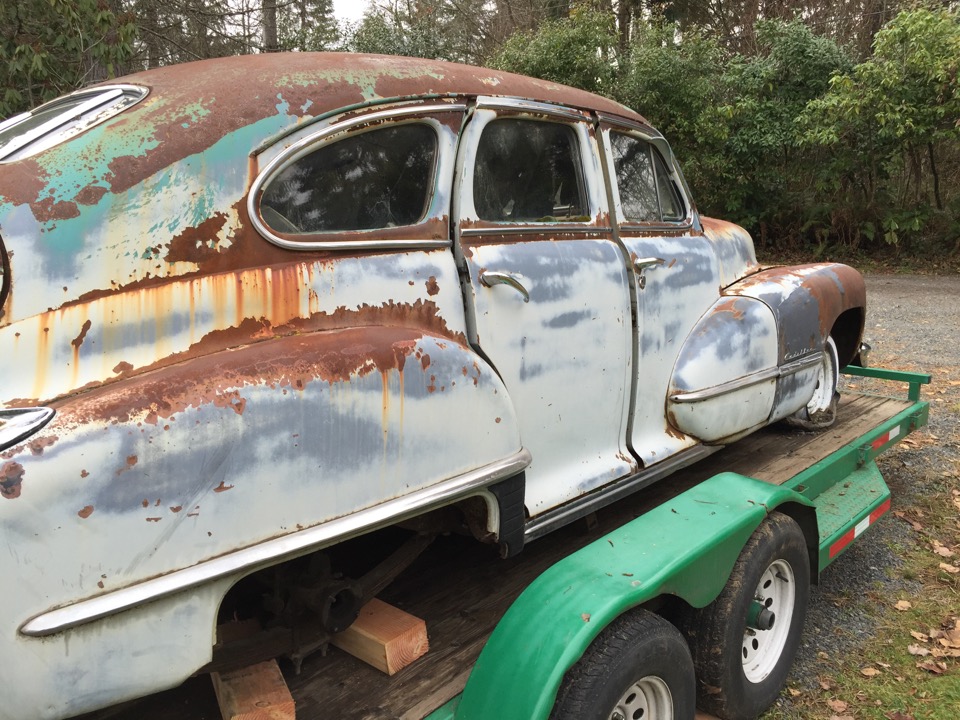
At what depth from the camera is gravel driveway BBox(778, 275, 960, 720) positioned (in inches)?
128

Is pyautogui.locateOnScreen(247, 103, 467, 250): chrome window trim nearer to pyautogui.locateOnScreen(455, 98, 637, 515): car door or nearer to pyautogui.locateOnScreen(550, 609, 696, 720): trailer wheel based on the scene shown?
pyautogui.locateOnScreen(455, 98, 637, 515): car door

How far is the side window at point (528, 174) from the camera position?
2.59 meters

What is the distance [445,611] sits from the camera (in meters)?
2.63

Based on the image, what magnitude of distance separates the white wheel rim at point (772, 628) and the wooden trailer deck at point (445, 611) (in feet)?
2.26

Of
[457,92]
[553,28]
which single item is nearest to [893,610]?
[457,92]

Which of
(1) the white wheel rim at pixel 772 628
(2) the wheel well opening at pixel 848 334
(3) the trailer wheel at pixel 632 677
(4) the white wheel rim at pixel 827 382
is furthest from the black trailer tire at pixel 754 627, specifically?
(2) the wheel well opening at pixel 848 334

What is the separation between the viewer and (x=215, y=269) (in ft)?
6.31

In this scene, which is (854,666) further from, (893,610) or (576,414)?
(576,414)

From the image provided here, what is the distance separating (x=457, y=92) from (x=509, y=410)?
3.40 ft

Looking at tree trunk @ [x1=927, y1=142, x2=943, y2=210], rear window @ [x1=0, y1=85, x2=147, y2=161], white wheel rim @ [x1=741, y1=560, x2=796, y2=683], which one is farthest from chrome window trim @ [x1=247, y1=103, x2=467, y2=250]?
tree trunk @ [x1=927, y1=142, x2=943, y2=210]

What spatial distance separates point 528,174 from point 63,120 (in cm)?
147

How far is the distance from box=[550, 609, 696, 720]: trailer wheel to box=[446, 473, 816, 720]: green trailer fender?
0.28 feet

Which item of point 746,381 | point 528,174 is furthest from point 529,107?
point 746,381

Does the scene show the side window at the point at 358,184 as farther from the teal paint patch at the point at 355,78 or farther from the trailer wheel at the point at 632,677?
the trailer wheel at the point at 632,677
